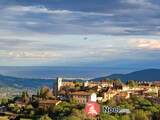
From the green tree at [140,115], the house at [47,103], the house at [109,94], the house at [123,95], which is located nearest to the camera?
the green tree at [140,115]

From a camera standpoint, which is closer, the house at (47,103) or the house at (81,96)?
the house at (47,103)

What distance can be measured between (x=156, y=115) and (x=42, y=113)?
51.0ft

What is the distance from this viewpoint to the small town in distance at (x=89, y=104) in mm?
69312

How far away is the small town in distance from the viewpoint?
69312 millimetres

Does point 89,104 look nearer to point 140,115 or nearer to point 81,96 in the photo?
point 140,115

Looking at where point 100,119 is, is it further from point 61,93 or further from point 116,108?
point 61,93

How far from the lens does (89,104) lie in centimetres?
7325

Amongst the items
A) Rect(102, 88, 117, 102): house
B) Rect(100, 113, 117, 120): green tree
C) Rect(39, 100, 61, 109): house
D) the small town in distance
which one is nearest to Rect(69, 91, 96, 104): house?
the small town in distance

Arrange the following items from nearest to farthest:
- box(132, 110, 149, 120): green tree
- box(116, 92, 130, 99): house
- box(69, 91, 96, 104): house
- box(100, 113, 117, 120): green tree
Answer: box(100, 113, 117, 120): green tree, box(132, 110, 149, 120): green tree, box(69, 91, 96, 104): house, box(116, 92, 130, 99): house

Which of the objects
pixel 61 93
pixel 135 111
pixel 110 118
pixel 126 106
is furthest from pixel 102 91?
pixel 110 118

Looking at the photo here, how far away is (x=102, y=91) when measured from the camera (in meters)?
94.0

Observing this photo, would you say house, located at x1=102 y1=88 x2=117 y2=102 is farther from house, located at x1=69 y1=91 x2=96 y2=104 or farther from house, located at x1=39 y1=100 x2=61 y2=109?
house, located at x1=39 y1=100 x2=61 y2=109

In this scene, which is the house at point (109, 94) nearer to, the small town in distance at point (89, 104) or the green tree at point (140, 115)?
the small town in distance at point (89, 104)

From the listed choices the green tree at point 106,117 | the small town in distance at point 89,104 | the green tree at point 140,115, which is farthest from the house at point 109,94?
the green tree at point 106,117
